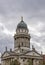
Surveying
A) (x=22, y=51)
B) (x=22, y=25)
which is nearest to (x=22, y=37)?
(x=22, y=25)

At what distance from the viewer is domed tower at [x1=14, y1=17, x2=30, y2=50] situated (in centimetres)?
12069

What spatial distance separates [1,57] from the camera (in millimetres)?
124312

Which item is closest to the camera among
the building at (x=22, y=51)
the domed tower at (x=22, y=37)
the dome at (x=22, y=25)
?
the building at (x=22, y=51)

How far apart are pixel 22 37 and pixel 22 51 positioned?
5723mm

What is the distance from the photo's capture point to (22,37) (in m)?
122

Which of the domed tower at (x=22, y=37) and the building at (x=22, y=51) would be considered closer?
the building at (x=22, y=51)

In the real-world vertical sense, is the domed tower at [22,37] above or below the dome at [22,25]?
below

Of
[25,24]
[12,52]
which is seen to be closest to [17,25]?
[25,24]

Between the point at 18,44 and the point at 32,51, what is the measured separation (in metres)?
5.62

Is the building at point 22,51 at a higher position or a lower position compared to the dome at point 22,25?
lower

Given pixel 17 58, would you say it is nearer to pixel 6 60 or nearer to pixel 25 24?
pixel 6 60

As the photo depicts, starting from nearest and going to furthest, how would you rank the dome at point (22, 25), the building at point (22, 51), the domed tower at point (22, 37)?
the building at point (22, 51)
the domed tower at point (22, 37)
the dome at point (22, 25)

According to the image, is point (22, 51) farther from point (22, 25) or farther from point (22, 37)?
point (22, 25)

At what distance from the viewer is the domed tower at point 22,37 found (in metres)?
121
